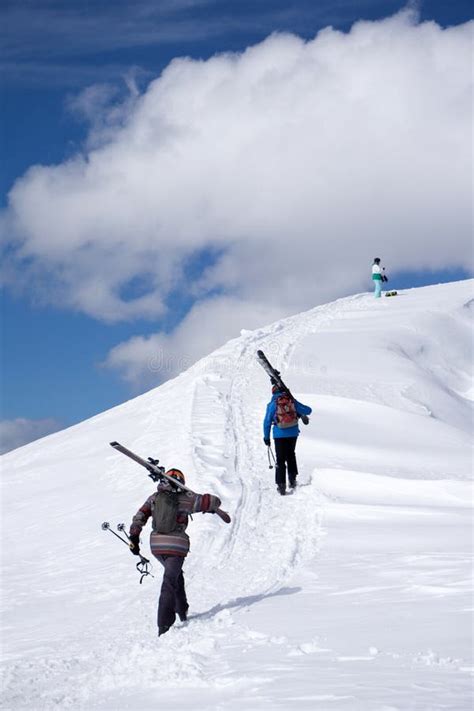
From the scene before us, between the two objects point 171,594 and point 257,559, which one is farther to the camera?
point 257,559

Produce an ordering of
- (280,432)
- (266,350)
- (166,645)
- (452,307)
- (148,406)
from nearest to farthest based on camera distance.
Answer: (166,645) → (280,432) → (148,406) → (266,350) → (452,307)

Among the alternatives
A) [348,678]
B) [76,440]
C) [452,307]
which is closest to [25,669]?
[348,678]

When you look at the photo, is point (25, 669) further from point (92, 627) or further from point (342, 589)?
point (342, 589)

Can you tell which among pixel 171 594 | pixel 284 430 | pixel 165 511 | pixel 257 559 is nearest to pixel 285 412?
pixel 284 430

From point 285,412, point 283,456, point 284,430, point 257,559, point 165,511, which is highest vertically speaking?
point 285,412

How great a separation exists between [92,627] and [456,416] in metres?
18.0

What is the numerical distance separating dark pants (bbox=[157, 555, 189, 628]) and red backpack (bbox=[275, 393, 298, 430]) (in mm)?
5824

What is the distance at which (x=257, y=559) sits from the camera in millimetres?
10312

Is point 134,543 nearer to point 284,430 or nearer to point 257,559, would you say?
point 257,559

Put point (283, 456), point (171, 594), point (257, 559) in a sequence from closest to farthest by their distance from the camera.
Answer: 1. point (171, 594)
2. point (257, 559)
3. point (283, 456)

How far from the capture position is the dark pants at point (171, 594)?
7789 mm

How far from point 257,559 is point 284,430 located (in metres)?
3.69

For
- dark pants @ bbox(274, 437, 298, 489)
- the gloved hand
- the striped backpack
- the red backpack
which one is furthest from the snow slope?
the red backpack

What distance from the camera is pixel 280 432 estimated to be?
1370 cm
